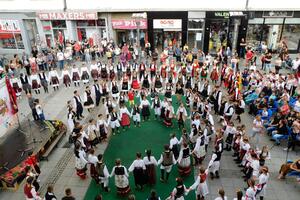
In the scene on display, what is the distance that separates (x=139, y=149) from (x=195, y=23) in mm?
13820

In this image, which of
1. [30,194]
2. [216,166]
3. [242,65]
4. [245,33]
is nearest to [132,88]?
[216,166]

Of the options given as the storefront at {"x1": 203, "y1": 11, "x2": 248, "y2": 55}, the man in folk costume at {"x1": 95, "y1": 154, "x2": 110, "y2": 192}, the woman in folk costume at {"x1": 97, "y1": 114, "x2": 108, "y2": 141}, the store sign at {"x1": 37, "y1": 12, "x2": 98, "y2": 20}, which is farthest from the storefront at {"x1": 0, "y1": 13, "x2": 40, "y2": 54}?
the man in folk costume at {"x1": 95, "y1": 154, "x2": 110, "y2": 192}

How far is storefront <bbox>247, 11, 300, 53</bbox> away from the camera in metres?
21.1

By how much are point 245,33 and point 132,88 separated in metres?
11.2

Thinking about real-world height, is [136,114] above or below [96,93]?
below

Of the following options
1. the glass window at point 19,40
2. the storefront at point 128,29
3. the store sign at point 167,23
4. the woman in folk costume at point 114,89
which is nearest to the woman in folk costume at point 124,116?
the woman in folk costume at point 114,89

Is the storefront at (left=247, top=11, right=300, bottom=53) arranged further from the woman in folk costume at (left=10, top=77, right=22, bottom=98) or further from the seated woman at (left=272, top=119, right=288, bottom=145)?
the woman in folk costume at (left=10, top=77, right=22, bottom=98)

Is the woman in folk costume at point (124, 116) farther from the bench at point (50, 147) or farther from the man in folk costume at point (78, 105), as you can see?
the bench at point (50, 147)

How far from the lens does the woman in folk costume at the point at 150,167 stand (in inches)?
345

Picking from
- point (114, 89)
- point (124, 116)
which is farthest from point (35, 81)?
point (124, 116)

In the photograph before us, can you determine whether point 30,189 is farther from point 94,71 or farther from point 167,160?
point 94,71

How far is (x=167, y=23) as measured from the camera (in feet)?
72.7

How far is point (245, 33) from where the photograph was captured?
21594 millimetres
